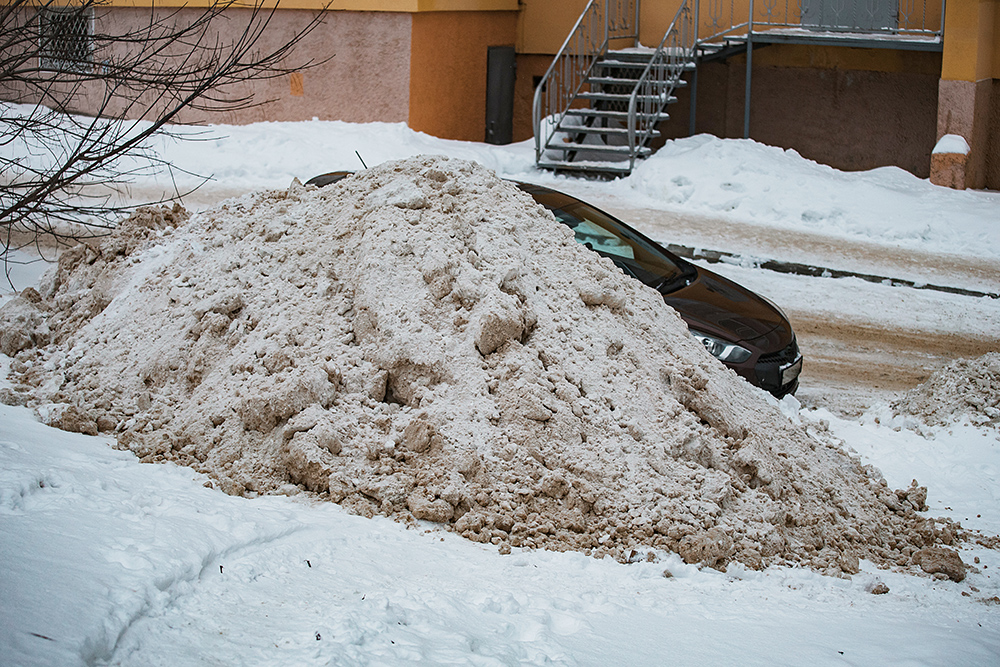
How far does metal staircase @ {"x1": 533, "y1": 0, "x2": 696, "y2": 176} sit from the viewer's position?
1634 cm

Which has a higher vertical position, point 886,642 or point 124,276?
point 124,276

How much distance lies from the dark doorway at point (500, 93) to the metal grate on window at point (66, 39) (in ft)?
44.3

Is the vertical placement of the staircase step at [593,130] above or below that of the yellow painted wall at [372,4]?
below

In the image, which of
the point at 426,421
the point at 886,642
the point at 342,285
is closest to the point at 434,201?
the point at 342,285

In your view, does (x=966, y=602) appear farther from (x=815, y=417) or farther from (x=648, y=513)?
(x=815, y=417)

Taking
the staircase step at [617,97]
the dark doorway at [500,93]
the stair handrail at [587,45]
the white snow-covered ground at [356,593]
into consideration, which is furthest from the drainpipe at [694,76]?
the white snow-covered ground at [356,593]

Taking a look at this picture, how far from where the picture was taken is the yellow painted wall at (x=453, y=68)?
55.1 ft

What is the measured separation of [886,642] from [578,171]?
42.6ft

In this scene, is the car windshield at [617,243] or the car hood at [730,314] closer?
the car hood at [730,314]

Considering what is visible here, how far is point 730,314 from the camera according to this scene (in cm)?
745

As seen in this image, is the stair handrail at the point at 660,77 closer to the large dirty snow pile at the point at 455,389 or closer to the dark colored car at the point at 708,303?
the dark colored car at the point at 708,303

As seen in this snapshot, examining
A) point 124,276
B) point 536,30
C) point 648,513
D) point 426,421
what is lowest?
point 648,513

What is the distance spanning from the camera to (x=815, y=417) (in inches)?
270

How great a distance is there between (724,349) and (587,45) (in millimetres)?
12443
